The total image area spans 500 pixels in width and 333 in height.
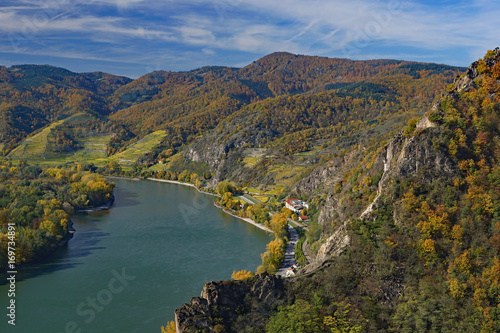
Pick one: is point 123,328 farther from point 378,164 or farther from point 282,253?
point 378,164

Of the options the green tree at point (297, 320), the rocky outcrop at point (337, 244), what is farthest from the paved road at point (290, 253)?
the green tree at point (297, 320)

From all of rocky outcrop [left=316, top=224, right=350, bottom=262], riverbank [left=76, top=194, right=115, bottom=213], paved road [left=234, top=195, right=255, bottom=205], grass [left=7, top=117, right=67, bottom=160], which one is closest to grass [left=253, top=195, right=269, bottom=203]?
paved road [left=234, top=195, right=255, bottom=205]

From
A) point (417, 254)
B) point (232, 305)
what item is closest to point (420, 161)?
point (417, 254)

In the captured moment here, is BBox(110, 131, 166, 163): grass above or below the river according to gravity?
above

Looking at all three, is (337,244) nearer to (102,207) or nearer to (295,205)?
(295,205)

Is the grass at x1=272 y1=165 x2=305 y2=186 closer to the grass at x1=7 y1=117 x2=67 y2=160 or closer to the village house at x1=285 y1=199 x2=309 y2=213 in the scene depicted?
the village house at x1=285 y1=199 x2=309 y2=213
